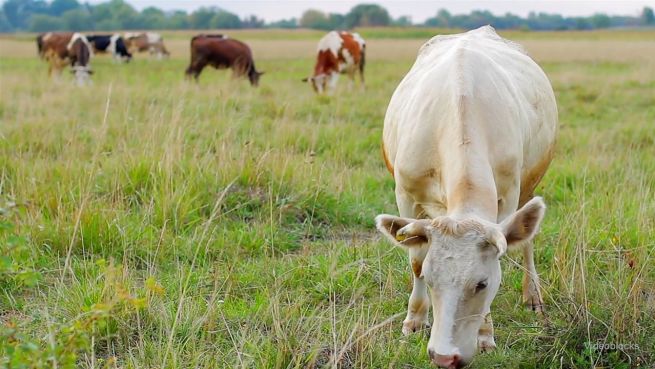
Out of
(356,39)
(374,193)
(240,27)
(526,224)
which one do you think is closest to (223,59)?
(356,39)

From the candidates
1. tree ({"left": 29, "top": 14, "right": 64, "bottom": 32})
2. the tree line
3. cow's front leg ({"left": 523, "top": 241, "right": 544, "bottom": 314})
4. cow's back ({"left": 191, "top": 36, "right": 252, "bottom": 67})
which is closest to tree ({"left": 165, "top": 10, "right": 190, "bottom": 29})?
the tree line

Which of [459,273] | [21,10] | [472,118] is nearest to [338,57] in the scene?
[472,118]

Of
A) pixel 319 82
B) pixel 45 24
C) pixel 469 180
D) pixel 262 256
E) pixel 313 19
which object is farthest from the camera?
pixel 313 19

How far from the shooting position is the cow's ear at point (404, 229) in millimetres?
3217

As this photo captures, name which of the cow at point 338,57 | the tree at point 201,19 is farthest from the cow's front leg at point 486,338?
the tree at point 201,19

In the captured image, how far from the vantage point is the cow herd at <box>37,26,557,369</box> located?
312 centimetres

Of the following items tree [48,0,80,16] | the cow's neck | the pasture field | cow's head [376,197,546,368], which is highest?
tree [48,0,80,16]

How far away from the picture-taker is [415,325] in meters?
4.19

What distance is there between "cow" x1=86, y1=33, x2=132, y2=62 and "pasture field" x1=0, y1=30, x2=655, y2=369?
→ 77.1ft

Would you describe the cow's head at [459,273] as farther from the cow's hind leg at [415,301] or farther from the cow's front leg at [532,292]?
the cow's front leg at [532,292]

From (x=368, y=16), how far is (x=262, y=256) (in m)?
82.0

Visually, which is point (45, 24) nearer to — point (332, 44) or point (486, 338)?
point (332, 44)

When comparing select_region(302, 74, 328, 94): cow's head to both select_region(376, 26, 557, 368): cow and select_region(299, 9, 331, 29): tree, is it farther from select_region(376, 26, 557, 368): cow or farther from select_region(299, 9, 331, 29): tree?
select_region(299, 9, 331, 29): tree

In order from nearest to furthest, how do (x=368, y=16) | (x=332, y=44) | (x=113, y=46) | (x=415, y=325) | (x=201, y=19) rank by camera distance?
1. (x=415, y=325)
2. (x=332, y=44)
3. (x=113, y=46)
4. (x=368, y=16)
5. (x=201, y=19)
